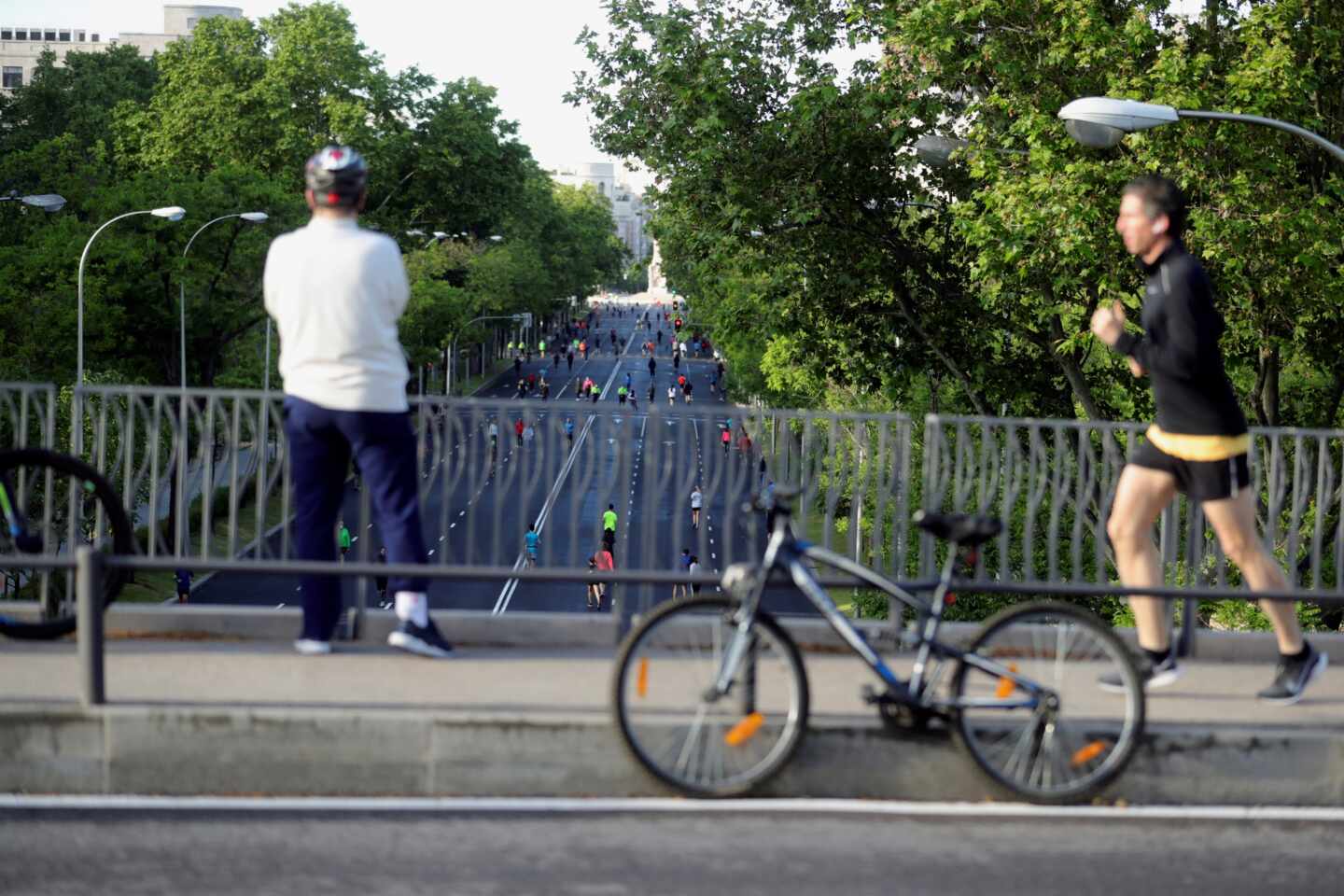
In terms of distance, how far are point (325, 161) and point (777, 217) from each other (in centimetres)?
2068

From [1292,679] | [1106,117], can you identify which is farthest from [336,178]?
[1106,117]

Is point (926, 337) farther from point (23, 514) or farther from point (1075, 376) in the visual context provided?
point (23, 514)

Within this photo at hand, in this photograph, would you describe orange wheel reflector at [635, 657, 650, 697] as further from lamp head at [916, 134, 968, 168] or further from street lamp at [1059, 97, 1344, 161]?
lamp head at [916, 134, 968, 168]

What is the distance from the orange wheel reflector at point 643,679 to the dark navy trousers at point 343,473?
1392 millimetres

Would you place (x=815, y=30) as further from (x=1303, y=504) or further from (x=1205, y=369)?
(x=1205, y=369)

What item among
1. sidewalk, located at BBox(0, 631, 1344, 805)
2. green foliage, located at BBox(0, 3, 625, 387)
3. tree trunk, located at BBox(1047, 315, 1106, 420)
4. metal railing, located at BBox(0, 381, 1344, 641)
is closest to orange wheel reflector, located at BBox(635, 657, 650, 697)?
sidewalk, located at BBox(0, 631, 1344, 805)

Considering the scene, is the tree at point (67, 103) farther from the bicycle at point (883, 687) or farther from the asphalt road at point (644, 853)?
the asphalt road at point (644, 853)

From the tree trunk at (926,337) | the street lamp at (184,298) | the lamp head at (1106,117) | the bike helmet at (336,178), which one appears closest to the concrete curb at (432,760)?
the bike helmet at (336,178)

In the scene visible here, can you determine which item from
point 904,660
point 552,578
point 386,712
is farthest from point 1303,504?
point 386,712

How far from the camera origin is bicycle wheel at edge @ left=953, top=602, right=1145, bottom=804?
19.7 feet

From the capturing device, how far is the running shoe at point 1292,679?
6926 millimetres

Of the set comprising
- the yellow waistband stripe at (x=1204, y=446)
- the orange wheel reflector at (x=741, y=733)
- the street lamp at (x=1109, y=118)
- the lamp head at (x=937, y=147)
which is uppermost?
the lamp head at (x=937, y=147)

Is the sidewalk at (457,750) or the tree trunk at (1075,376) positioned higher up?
the tree trunk at (1075,376)

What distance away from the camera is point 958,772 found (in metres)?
6.10
